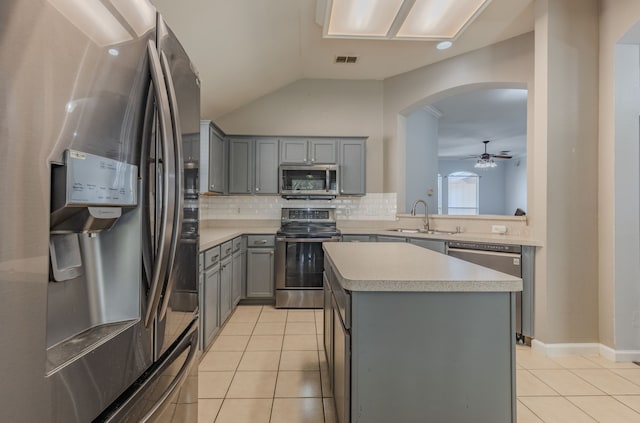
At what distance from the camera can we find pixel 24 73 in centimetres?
52

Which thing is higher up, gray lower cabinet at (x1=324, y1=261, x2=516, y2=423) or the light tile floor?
gray lower cabinet at (x1=324, y1=261, x2=516, y2=423)

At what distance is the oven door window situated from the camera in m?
3.79

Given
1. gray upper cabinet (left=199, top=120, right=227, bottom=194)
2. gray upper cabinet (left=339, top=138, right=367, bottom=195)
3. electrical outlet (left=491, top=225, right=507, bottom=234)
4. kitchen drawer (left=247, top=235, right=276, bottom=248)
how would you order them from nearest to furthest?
Result: electrical outlet (left=491, top=225, right=507, bottom=234), gray upper cabinet (left=199, top=120, right=227, bottom=194), kitchen drawer (left=247, top=235, right=276, bottom=248), gray upper cabinet (left=339, top=138, right=367, bottom=195)

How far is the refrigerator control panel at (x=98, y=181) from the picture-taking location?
0.59 m


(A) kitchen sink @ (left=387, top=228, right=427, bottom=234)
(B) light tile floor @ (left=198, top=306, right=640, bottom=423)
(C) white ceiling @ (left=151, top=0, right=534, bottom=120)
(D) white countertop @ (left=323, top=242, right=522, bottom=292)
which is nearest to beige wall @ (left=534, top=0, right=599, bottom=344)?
(B) light tile floor @ (left=198, top=306, right=640, bottom=423)

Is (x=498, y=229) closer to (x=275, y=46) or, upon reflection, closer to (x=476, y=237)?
(x=476, y=237)

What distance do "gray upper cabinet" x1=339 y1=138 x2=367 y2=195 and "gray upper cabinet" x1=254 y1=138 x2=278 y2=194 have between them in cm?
91

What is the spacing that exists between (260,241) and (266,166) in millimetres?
1054

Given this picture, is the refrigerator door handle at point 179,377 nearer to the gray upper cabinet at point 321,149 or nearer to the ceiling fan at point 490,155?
the gray upper cabinet at point 321,149

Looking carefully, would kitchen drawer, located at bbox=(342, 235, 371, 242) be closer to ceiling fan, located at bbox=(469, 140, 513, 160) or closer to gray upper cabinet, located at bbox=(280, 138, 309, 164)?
gray upper cabinet, located at bbox=(280, 138, 309, 164)

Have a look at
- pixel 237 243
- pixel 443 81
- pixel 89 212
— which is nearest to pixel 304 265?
pixel 237 243

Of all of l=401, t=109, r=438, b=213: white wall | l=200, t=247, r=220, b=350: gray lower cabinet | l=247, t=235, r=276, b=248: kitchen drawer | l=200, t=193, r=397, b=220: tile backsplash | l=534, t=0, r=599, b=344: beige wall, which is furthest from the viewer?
l=401, t=109, r=438, b=213: white wall

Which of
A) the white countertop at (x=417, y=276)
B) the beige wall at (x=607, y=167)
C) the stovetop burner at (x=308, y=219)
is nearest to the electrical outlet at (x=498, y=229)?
the beige wall at (x=607, y=167)

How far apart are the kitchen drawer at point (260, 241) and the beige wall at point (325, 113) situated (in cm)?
160
